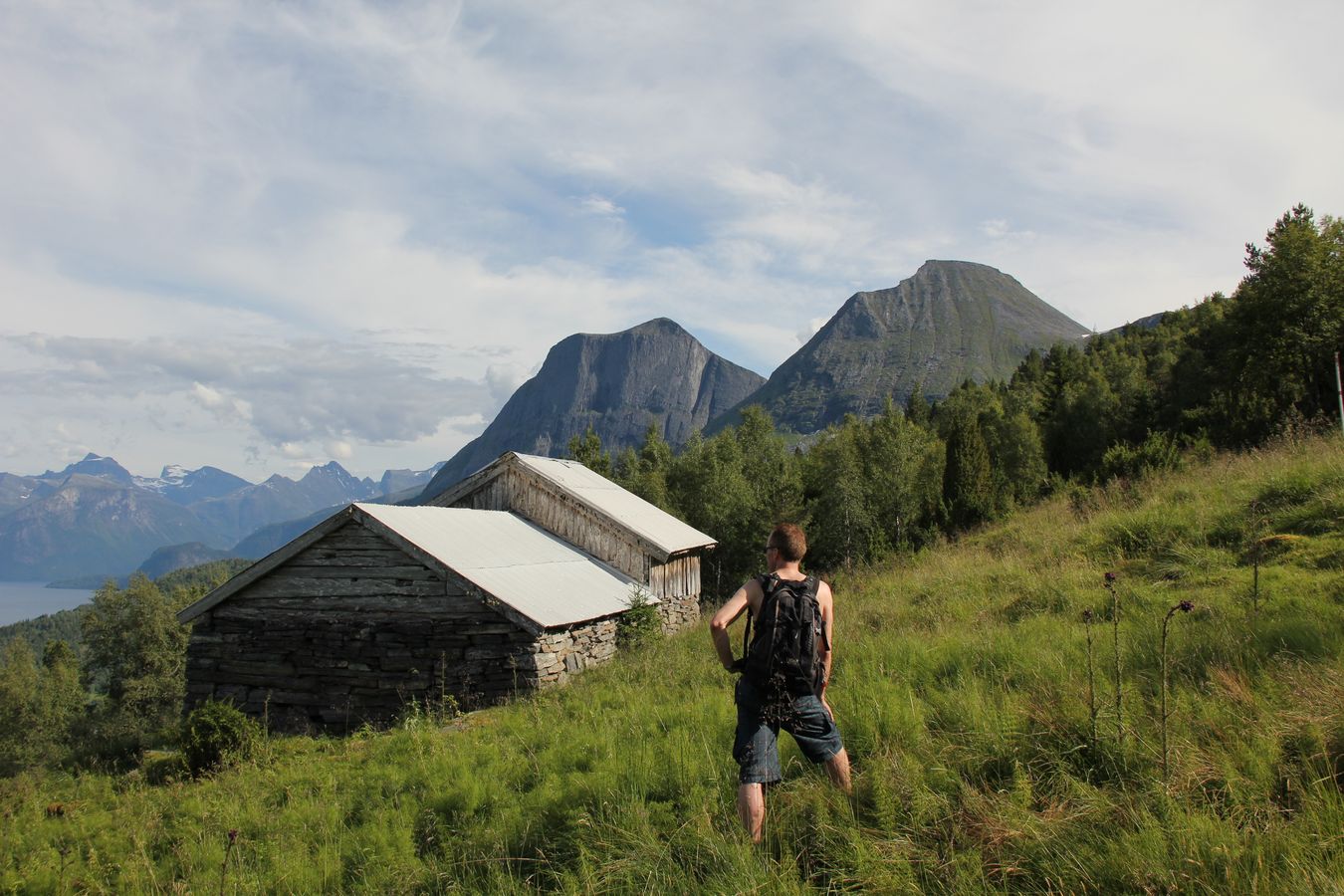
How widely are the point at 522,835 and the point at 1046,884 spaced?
11.2 feet

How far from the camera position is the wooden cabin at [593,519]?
20.9 metres

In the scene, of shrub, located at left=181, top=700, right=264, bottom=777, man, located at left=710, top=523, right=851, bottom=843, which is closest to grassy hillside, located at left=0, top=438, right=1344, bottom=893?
man, located at left=710, top=523, right=851, bottom=843

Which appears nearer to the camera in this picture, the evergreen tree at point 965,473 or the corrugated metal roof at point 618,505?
the corrugated metal roof at point 618,505

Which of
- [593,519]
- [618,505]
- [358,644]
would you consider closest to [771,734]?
[358,644]

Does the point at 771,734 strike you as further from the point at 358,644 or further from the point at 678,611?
the point at 678,611

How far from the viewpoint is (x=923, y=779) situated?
4.53 m

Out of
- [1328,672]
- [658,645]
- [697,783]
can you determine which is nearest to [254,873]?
[697,783]

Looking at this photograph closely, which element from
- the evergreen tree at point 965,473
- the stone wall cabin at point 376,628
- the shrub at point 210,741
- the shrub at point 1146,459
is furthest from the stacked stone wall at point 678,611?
the evergreen tree at point 965,473

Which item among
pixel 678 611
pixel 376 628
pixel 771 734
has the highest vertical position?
pixel 771 734

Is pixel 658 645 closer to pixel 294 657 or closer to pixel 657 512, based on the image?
pixel 294 657

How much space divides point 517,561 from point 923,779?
1340 cm

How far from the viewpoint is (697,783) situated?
5141mm

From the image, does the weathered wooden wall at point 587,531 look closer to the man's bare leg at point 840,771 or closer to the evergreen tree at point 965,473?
the man's bare leg at point 840,771

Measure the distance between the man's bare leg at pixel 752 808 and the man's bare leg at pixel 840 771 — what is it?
1.77 feet
